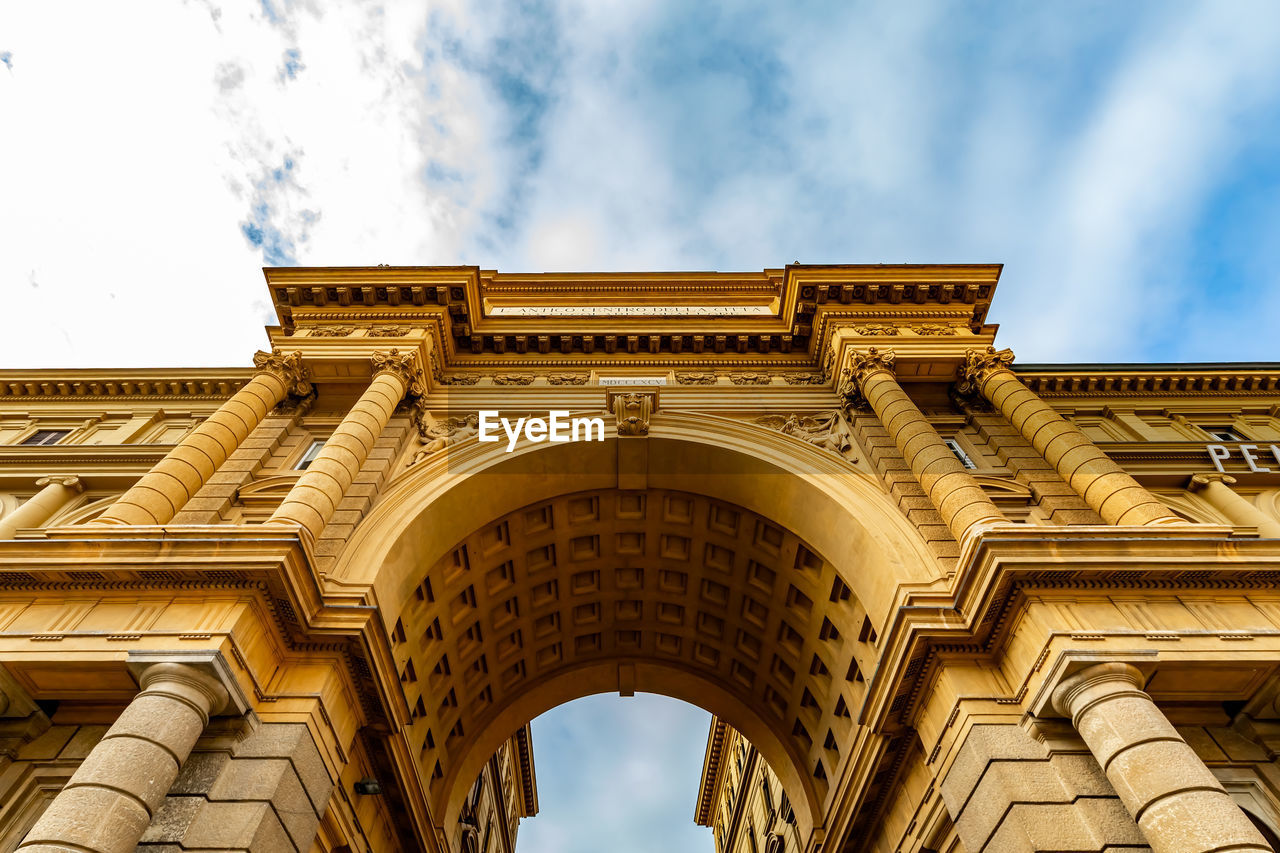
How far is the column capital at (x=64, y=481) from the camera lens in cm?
2066

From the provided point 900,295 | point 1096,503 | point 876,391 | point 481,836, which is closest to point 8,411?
point 481,836

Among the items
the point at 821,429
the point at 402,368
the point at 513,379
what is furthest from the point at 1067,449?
the point at 402,368

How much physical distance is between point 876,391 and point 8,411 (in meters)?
30.0

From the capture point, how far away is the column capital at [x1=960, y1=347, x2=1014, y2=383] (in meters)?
19.9

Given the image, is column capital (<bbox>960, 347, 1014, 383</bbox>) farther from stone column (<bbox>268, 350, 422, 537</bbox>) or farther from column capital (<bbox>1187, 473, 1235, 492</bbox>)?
stone column (<bbox>268, 350, 422, 537</bbox>)

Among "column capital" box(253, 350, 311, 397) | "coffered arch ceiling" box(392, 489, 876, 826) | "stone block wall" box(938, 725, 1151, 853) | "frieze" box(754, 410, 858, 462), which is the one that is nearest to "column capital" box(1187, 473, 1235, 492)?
"frieze" box(754, 410, 858, 462)

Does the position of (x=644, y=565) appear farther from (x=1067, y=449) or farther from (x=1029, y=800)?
(x=1029, y=800)

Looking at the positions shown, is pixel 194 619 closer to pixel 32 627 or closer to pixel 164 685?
pixel 164 685

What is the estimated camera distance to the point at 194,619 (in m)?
11.6

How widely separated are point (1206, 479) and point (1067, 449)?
743 centimetres

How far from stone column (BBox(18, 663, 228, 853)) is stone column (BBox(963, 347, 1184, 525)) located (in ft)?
57.2

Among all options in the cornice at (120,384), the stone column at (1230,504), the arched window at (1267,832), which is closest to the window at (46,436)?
the cornice at (120,384)

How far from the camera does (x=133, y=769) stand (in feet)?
30.9

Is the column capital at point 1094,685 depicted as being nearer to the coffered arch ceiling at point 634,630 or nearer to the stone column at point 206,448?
the coffered arch ceiling at point 634,630
